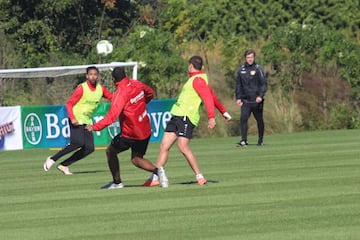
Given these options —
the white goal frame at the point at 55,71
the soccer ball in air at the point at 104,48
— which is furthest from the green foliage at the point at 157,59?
the white goal frame at the point at 55,71

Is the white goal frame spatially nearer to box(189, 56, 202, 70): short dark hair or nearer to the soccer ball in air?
the soccer ball in air

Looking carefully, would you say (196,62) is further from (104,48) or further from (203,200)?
(104,48)

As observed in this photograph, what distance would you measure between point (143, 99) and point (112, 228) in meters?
4.54

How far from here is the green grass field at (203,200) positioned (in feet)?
38.3

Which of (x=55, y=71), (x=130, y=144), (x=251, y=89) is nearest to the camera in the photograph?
(x=130, y=144)

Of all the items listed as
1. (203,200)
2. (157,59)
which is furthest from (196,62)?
(157,59)

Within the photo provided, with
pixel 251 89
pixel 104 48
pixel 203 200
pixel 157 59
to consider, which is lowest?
pixel 203 200

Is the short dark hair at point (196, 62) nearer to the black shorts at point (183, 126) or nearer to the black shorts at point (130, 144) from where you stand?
the black shorts at point (183, 126)

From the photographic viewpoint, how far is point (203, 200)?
1427 cm

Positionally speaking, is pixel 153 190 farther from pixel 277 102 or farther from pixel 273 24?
pixel 273 24

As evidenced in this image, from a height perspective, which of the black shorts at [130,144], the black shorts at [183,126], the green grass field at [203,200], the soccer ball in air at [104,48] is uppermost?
the soccer ball in air at [104,48]

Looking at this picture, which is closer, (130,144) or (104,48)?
(130,144)

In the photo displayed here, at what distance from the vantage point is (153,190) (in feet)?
52.2

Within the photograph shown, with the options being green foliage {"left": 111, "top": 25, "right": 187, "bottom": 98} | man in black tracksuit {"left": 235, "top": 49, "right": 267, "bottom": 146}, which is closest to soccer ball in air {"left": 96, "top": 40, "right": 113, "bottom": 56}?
green foliage {"left": 111, "top": 25, "right": 187, "bottom": 98}
